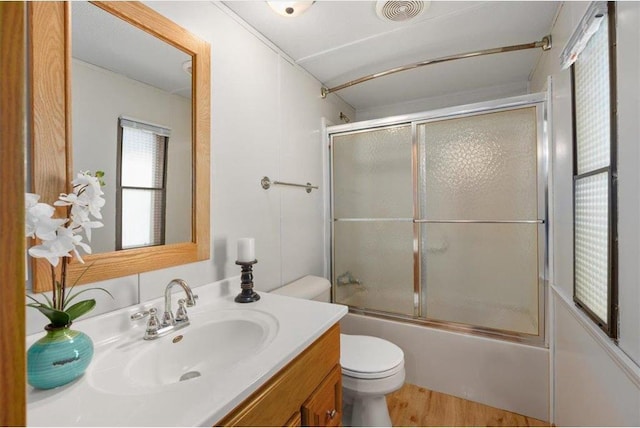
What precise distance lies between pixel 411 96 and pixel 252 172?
1.83 meters

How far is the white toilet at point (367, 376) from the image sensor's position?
52.7 inches

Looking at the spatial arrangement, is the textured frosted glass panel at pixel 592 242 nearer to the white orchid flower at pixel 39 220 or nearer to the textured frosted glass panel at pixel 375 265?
the textured frosted glass panel at pixel 375 265

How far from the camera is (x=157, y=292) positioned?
1.07m

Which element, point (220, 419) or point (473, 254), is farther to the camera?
point (473, 254)

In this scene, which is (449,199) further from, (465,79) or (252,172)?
(252,172)

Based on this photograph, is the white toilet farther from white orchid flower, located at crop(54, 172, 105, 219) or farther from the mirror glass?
white orchid flower, located at crop(54, 172, 105, 219)

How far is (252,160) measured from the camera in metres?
1.55

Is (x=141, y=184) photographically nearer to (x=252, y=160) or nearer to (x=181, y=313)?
(x=181, y=313)

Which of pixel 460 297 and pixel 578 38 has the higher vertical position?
pixel 578 38

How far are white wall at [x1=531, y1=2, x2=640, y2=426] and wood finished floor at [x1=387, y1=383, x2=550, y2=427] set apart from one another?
0.24m

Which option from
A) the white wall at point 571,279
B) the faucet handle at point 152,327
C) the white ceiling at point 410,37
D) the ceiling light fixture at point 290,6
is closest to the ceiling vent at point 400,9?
the white ceiling at point 410,37

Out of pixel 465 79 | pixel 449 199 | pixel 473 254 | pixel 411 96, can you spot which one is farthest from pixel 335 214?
pixel 465 79

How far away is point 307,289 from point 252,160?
0.84 meters

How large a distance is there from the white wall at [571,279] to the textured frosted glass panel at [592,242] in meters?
0.08
